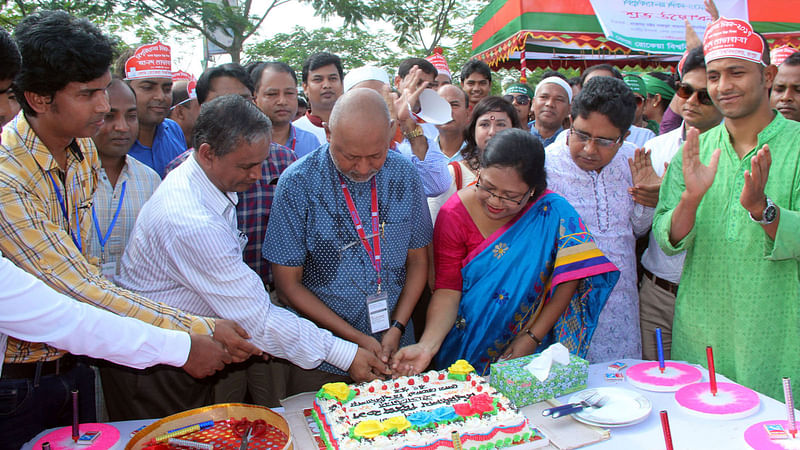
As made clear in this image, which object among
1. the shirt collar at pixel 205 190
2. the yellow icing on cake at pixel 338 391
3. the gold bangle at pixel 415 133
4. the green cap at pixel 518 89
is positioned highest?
the green cap at pixel 518 89

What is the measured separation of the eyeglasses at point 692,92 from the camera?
10.0ft

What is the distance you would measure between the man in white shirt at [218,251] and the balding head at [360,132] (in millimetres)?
295

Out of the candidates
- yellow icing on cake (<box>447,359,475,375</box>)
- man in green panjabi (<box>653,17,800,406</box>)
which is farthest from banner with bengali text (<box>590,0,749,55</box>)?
yellow icing on cake (<box>447,359,475,375</box>)

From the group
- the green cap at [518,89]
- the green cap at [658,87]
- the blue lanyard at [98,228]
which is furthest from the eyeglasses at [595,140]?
the green cap at [658,87]

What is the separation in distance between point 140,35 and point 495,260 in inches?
448

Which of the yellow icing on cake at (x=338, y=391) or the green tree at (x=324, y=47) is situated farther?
the green tree at (x=324, y=47)

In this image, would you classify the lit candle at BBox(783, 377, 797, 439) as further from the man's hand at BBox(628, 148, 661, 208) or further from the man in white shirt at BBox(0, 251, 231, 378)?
the man in white shirt at BBox(0, 251, 231, 378)

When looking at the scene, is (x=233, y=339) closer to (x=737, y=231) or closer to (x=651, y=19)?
(x=737, y=231)

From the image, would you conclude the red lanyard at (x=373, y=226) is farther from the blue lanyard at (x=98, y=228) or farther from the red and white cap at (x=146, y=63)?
the red and white cap at (x=146, y=63)

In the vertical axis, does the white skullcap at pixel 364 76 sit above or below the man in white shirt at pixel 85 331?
above

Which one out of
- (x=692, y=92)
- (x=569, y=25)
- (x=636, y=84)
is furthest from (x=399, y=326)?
(x=569, y=25)

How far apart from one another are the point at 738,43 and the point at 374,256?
182 cm

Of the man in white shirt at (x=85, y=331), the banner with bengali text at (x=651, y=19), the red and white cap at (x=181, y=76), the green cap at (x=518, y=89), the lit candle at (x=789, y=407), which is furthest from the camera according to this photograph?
the banner with bengali text at (x=651, y=19)

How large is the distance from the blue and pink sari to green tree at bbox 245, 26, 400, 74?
11.5m
